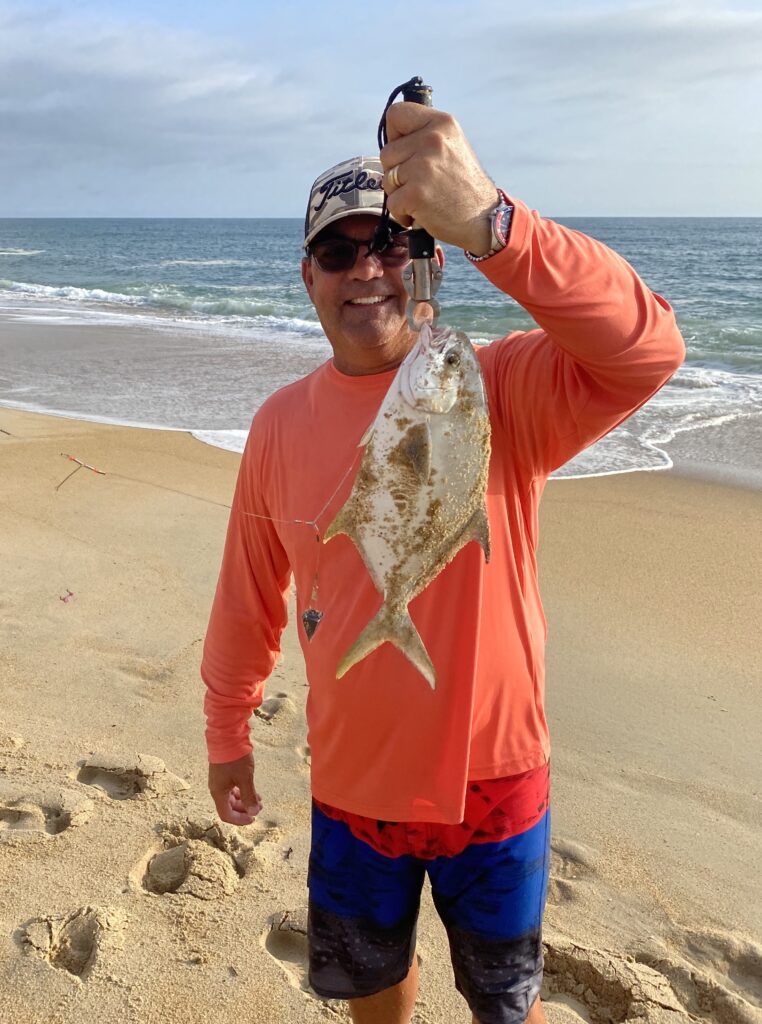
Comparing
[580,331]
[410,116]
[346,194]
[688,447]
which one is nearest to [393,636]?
[580,331]

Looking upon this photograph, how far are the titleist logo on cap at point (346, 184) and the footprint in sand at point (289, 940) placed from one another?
2.52 metres

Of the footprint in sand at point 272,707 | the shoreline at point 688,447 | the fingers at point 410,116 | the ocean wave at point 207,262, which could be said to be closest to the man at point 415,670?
the fingers at point 410,116

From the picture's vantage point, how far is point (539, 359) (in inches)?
83.2

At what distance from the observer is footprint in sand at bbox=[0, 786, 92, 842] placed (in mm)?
3627

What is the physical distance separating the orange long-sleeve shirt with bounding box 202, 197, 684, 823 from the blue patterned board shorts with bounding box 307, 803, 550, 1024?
16 cm

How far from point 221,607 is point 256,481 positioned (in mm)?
459

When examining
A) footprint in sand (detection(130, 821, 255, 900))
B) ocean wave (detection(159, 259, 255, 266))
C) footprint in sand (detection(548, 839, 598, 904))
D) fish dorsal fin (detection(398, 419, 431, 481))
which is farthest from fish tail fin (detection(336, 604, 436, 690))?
ocean wave (detection(159, 259, 255, 266))

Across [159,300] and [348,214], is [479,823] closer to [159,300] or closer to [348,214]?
[348,214]

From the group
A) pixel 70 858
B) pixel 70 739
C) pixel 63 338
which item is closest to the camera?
pixel 70 858

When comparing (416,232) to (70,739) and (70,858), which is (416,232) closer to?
(70,858)

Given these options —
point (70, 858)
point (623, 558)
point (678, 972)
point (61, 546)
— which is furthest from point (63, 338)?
point (678, 972)

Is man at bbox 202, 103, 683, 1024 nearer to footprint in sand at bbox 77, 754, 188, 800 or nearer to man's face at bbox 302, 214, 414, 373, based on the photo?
man's face at bbox 302, 214, 414, 373

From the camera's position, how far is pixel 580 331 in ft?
5.88

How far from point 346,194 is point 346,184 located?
0.04 meters
